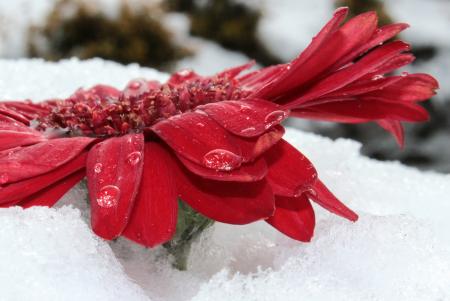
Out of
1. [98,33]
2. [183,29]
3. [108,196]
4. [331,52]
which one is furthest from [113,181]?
[183,29]

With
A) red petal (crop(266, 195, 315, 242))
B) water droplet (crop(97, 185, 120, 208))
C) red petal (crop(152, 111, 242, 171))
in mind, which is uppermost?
red petal (crop(152, 111, 242, 171))

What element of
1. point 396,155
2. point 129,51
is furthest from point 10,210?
point 129,51

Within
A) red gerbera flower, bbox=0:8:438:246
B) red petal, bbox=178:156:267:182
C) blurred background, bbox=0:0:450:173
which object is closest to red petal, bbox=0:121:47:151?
red gerbera flower, bbox=0:8:438:246

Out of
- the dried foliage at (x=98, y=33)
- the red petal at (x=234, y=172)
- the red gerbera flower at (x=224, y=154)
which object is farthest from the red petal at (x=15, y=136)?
the dried foliage at (x=98, y=33)

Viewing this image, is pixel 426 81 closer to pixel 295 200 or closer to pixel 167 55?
pixel 295 200

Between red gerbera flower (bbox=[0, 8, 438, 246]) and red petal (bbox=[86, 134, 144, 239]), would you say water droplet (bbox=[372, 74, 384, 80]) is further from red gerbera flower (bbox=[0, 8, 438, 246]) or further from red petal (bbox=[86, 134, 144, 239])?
red petal (bbox=[86, 134, 144, 239])

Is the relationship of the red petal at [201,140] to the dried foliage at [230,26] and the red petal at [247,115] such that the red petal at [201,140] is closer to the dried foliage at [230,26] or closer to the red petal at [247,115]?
the red petal at [247,115]
